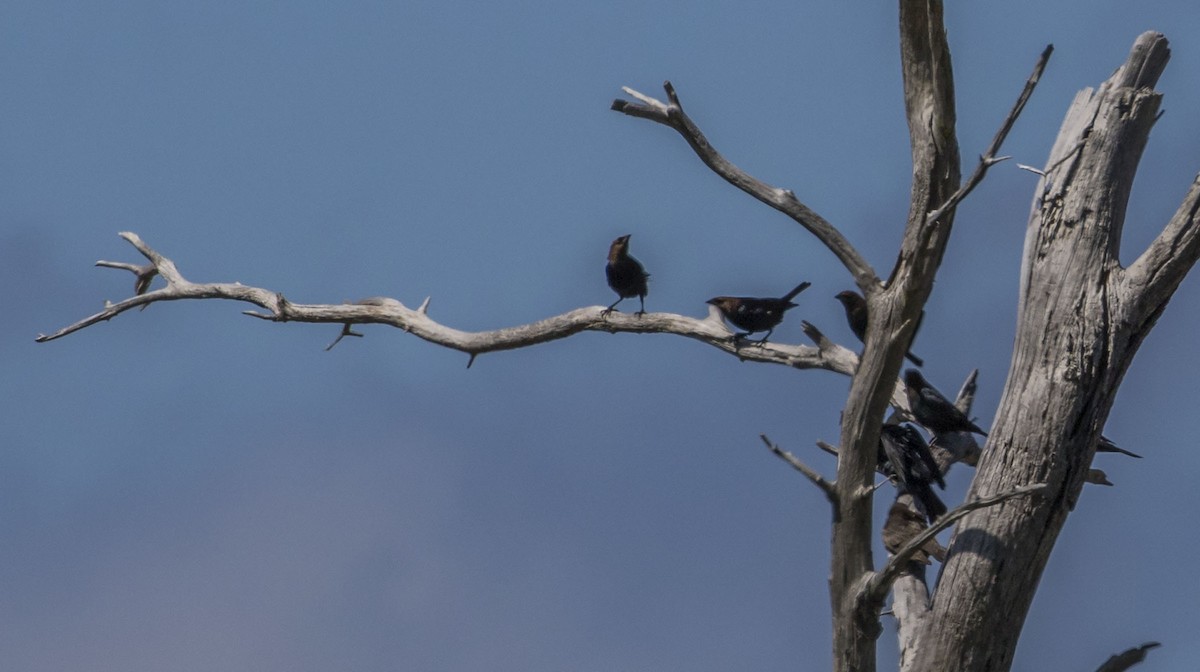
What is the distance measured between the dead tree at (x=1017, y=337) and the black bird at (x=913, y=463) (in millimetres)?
864

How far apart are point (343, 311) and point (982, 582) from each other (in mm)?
5223

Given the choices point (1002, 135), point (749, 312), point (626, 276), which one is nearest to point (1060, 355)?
point (1002, 135)

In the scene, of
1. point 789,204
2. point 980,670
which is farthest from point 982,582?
point 789,204

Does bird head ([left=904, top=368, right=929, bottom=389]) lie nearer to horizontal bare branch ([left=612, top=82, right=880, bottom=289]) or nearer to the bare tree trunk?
the bare tree trunk

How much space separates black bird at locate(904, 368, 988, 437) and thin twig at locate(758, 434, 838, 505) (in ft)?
9.89

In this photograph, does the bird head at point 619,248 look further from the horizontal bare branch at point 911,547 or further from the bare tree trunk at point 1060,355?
the horizontal bare branch at point 911,547

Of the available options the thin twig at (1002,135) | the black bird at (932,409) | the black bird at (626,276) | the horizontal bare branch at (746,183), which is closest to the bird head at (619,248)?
the black bird at (626,276)

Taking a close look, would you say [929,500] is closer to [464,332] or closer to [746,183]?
[746,183]

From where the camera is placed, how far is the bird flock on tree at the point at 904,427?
23.9 ft

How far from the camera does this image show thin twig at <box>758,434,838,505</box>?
16.3 ft

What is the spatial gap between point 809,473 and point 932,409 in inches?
127

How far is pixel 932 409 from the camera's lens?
26.5 ft

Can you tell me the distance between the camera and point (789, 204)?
226 inches

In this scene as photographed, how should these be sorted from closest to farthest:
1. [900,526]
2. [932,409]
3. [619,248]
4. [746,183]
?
[746,183], [900,526], [932,409], [619,248]
